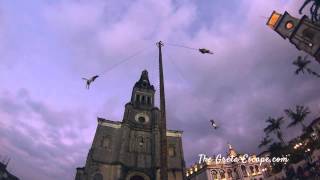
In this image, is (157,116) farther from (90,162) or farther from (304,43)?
(304,43)

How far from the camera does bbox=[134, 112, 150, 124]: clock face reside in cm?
4449

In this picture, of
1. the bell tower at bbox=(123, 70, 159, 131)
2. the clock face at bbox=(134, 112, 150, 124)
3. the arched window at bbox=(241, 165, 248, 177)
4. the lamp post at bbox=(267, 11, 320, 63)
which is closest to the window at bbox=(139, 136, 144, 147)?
the bell tower at bbox=(123, 70, 159, 131)

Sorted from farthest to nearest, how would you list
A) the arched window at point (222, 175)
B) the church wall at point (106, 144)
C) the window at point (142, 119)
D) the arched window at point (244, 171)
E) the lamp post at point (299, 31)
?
the arched window at point (222, 175) → the arched window at point (244, 171) → the window at point (142, 119) → the lamp post at point (299, 31) → the church wall at point (106, 144)

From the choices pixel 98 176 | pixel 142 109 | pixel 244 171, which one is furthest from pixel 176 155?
pixel 244 171

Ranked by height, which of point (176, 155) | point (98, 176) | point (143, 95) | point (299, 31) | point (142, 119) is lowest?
point (98, 176)

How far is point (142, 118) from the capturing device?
4506 centimetres

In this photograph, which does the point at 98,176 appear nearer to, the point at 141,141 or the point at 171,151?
the point at 141,141

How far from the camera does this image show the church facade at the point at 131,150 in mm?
36062

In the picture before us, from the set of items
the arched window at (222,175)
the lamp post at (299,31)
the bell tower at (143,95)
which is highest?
the lamp post at (299,31)

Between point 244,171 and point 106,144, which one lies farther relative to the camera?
point 244,171

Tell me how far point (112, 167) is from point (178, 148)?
1244 cm

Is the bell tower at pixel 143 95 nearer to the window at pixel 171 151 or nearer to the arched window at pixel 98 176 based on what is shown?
the window at pixel 171 151

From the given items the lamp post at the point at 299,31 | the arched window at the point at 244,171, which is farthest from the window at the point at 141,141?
the arched window at the point at 244,171

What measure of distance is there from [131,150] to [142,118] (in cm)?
735
